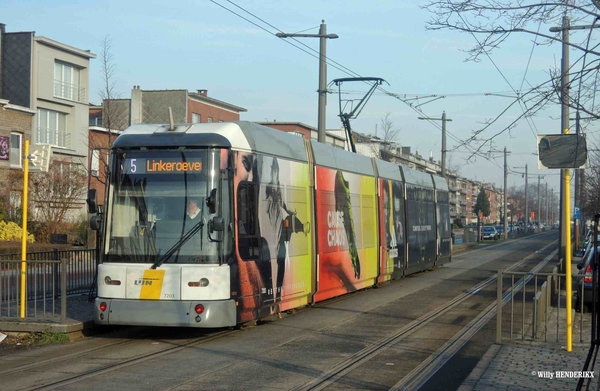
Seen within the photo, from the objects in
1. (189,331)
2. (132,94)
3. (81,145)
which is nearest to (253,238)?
(189,331)

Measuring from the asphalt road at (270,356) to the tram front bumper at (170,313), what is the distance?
363mm

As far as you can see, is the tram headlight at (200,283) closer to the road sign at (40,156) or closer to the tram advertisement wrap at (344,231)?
the road sign at (40,156)

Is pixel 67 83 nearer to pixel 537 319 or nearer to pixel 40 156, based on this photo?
pixel 40 156

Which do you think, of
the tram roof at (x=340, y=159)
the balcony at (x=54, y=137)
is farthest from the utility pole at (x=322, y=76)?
the balcony at (x=54, y=137)

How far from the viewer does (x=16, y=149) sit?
4278cm

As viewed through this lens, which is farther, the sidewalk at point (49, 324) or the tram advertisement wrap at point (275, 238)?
the tram advertisement wrap at point (275, 238)

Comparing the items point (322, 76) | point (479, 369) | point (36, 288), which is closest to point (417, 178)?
point (322, 76)

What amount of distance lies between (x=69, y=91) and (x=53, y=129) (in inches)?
118

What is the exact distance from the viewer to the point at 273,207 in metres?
14.0

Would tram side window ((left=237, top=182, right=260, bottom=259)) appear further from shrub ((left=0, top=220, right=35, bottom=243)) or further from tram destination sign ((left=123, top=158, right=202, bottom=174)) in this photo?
shrub ((left=0, top=220, right=35, bottom=243))

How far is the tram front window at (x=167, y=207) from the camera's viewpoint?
12023 millimetres

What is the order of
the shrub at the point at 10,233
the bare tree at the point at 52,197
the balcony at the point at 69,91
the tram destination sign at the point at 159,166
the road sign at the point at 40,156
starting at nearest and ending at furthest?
the tram destination sign at the point at 159,166, the road sign at the point at 40,156, the shrub at the point at 10,233, the bare tree at the point at 52,197, the balcony at the point at 69,91

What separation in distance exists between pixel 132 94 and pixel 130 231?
163 feet

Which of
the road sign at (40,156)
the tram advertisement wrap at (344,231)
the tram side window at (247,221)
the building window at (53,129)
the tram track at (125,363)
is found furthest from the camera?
the building window at (53,129)
